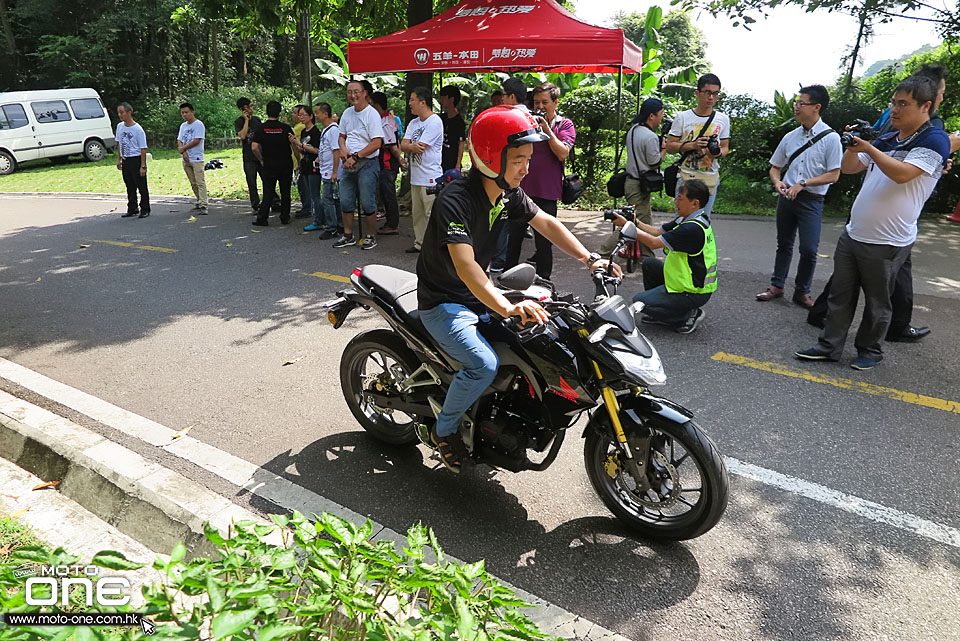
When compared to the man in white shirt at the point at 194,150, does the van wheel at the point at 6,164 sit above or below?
below

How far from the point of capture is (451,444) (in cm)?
346

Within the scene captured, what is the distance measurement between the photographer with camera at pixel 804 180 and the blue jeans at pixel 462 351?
4.22 m

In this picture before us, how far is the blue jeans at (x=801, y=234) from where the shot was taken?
20.4 feet

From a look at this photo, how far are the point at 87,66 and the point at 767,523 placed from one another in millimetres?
34028

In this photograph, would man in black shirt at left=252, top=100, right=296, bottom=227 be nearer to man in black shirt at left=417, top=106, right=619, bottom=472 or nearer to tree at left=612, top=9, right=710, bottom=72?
man in black shirt at left=417, top=106, right=619, bottom=472

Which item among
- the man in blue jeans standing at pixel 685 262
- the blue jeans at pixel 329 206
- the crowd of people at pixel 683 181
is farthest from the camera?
the blue jeans at pixel 329 206

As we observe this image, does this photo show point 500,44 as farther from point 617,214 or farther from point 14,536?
point 14,536

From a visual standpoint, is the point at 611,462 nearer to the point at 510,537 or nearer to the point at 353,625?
the point at 510,537

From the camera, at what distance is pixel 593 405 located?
312 centimetres

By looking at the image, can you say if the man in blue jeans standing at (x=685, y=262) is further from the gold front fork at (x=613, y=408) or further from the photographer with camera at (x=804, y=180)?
the gold front fork at (x=613, y=408)

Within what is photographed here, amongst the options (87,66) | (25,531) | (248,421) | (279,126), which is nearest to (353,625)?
(25,531)

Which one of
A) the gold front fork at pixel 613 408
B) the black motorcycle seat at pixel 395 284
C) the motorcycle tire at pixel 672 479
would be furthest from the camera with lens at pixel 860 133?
the black motorcycle seat at pixel 395 284

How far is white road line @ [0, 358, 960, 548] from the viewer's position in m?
3.30

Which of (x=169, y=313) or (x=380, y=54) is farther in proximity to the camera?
(x=380, y=54)
